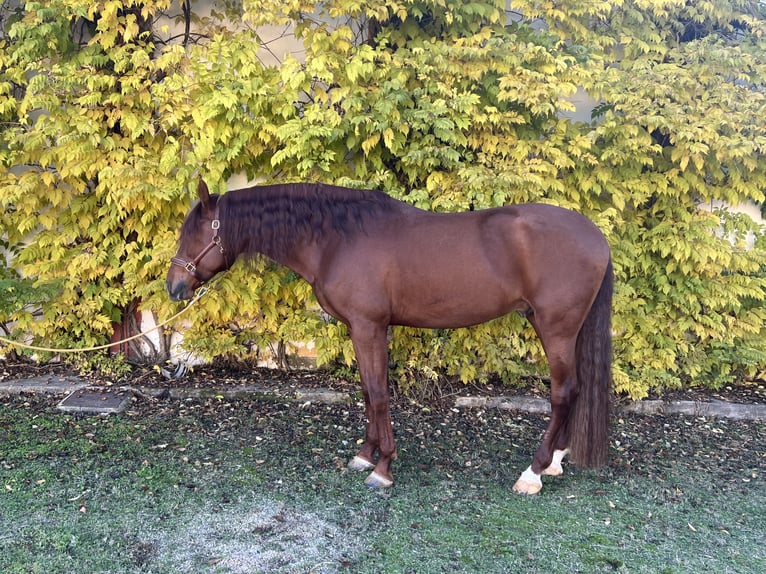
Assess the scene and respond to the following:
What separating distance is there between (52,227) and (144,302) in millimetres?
1008

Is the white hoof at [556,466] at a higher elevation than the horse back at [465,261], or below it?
below

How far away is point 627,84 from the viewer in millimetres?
4035

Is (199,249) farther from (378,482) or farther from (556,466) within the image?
(556,466)

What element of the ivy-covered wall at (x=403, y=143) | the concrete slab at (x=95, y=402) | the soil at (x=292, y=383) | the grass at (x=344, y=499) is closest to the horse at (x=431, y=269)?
the grass at (x=344, y=499)

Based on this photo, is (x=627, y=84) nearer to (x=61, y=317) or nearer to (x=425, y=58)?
(x=425, y=58)

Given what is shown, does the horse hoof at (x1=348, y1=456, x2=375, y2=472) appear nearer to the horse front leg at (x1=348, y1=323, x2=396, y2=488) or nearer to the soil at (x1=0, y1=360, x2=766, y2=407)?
the horse front leg at (x1=348, y1=323, x2=396, y2=488)

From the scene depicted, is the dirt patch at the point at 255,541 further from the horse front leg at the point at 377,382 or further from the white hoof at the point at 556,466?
the white hoof at the point at 556,466

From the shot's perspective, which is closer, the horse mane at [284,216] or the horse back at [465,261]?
the horse back at [465,261]

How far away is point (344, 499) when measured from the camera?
2795 mm

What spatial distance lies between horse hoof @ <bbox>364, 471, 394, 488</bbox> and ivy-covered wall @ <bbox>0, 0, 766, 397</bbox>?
56.0 inches

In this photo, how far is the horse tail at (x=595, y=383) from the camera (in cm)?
299

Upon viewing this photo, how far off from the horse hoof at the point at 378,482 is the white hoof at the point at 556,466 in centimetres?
89

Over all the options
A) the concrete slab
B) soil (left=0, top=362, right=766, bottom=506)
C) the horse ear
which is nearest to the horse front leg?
soil (left=0, top=362, right=766, bottom=506)

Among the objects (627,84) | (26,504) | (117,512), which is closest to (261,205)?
(117,512)
